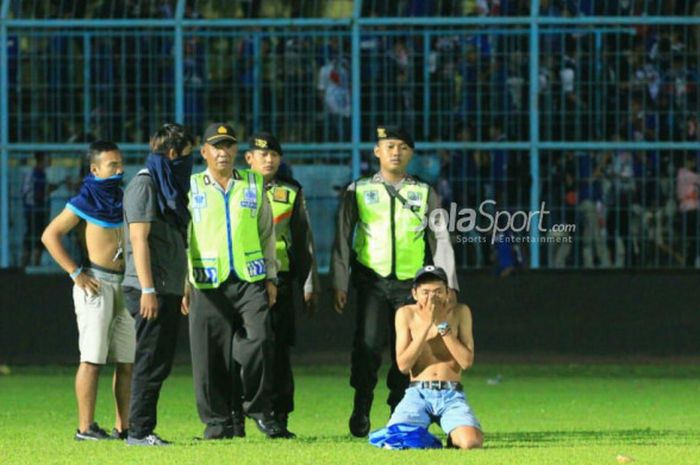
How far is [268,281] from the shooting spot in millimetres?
11711

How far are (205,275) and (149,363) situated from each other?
0.65 metres

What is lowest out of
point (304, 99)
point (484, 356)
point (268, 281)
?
point (484, 356)

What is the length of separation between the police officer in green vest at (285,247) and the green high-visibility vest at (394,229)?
38cm

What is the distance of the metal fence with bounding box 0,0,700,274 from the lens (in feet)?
57.5

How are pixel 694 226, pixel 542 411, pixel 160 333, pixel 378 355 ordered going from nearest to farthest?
1. pixel 160 333
2. pixel 378 355
3. pixel 542 411
4. pixel 694 226

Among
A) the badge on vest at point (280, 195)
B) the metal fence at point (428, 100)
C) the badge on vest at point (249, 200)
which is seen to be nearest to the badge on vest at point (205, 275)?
the badge on vest at point (249, 200)

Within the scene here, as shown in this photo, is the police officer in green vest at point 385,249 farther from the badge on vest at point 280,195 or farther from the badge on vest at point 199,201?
the badge on vest at point 199,201

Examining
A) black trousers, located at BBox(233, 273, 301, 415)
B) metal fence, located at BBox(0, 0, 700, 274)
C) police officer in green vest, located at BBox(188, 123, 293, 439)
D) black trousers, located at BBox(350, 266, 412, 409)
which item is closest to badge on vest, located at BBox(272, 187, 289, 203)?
black trousers, located at BBox(233, 273, 301, 415)

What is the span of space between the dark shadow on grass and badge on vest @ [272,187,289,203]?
1.97 meters

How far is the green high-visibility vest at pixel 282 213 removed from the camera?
1254cm

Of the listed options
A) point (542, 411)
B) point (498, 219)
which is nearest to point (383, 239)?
point (542, 411)

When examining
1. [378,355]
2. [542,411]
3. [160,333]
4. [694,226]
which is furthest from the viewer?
[694,226]

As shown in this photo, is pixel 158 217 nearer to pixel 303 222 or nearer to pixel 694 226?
pixel 303 222

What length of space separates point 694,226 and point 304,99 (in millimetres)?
3674
